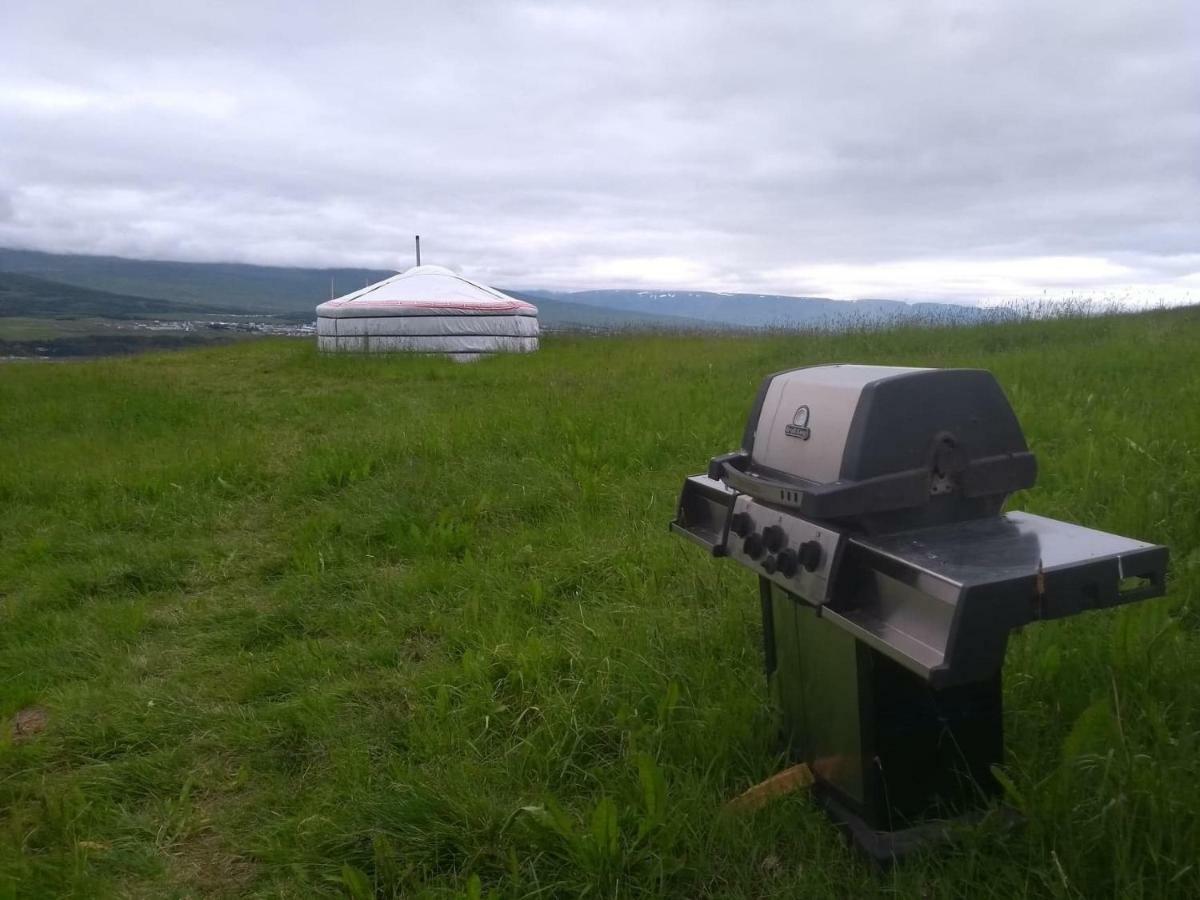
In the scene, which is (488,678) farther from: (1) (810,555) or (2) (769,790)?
(1) (810,555)

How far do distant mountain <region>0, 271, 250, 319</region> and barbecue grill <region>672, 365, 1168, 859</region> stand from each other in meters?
22.6

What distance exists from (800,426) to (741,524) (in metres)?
0.23

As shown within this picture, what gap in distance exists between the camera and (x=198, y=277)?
91750mm

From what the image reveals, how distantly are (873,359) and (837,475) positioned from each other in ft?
20.5

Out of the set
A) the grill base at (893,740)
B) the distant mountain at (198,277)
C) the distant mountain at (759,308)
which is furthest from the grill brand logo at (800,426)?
the distant mountain at (198,277)

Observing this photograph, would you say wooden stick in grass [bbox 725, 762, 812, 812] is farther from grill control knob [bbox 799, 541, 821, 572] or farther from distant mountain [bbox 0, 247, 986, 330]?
distant mountain [bbox 0, 247, 986, 330]

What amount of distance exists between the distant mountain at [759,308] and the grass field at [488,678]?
5.18 meters

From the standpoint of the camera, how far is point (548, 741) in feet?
7.05

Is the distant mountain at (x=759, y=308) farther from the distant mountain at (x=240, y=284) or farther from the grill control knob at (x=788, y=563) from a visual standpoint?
the grill control knob at (x=788, y=563)

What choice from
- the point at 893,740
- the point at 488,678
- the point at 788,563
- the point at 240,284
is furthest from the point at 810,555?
the point at 240,284

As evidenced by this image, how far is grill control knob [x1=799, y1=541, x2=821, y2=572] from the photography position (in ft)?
4.99

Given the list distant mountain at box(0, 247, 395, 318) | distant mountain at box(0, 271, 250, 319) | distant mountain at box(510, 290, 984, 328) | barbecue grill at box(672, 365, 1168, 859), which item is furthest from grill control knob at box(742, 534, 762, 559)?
distant mountain at box(0, 247, 395, 318)

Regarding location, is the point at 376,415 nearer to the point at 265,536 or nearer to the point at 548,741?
the point at 265,536

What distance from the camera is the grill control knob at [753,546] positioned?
173 centimetres
